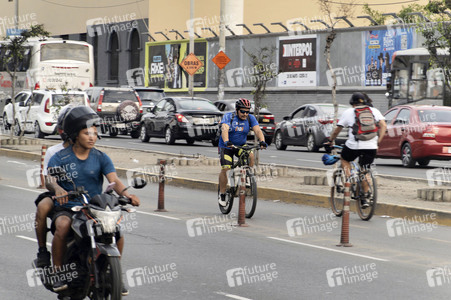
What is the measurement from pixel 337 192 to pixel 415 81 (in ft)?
→ 68.9

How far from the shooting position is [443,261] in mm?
10188

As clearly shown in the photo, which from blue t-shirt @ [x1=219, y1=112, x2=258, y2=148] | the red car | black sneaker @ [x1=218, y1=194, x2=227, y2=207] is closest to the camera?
blue t-shirt @ [x1=219, y1=112, x2=258, y2=148]

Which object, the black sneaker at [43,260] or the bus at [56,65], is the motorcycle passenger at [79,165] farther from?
the bus at [56,65]

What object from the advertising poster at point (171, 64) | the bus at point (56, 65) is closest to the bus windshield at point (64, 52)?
the bus at point (56, 65)

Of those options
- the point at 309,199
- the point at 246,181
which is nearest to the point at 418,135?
the point at 309,199

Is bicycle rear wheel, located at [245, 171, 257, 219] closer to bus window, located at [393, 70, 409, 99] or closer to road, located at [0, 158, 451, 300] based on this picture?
road, located at [0, 158, 451, 300]

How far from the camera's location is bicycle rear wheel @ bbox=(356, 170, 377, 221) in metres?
13.2

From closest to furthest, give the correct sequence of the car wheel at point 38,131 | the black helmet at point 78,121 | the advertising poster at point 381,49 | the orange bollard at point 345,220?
the black helmet at point 78,121, the orange bollard at point 345,220, the car wheel at point 38,131, the advertising poster at point 381,49

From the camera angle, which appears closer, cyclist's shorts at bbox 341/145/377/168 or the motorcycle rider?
the motorcycle rider

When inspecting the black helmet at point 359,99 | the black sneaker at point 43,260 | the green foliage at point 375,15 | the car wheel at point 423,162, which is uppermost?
the green foliage at point 375,15

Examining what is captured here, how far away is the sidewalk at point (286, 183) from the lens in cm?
1422

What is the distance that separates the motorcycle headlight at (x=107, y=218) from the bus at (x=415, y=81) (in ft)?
88.0

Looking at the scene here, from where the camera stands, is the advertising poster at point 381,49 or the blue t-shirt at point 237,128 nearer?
the blue t-shirt at point 237,128

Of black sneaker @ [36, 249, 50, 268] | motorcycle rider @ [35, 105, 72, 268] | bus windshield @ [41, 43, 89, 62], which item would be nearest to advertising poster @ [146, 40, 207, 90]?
bus windshield @ [41, 43, 89, 62]
